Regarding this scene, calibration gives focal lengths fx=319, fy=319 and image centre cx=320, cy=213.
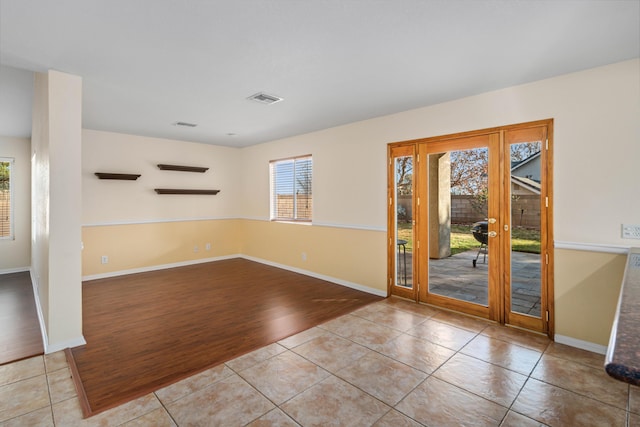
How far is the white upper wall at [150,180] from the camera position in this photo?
207 inches

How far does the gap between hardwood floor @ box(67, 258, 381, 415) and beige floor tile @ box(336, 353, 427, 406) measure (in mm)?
881

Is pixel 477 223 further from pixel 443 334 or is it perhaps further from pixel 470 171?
pixel 443 334

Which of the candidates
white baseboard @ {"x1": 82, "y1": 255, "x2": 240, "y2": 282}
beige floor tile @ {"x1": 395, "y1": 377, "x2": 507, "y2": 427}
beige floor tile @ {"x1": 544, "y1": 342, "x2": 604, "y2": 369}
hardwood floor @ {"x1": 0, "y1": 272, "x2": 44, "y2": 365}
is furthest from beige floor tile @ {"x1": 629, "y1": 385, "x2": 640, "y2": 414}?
white baseboard @ {"x1": 82, "y1": 255, "x2": 240, "y2": 282}

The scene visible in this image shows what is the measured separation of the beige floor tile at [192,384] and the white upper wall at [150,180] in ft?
13.4

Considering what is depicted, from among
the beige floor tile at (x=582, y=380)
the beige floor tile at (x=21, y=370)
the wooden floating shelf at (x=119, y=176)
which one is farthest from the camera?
the wooden floating shelf at (x=119, y=176)

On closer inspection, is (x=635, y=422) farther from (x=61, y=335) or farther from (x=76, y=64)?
(x=76, y=64)

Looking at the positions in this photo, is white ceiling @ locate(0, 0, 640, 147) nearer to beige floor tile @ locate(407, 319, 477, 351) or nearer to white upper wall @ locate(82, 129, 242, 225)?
white upper wall @ locate(82, 129, 242, 225)

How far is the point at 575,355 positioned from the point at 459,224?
Answer: 1574 mm

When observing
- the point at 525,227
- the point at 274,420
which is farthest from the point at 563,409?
the point at 274,420

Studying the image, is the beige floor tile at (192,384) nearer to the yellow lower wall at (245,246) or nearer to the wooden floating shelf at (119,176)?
the yellow lower wall at (245,246)

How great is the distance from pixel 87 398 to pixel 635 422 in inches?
137

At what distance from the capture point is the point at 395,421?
1.93 m

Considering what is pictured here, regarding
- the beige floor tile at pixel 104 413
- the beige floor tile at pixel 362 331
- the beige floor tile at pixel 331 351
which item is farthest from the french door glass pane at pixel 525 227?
the beige floor tile at pixel 104 413

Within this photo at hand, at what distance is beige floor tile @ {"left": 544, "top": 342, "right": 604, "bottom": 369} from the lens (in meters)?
2.60
